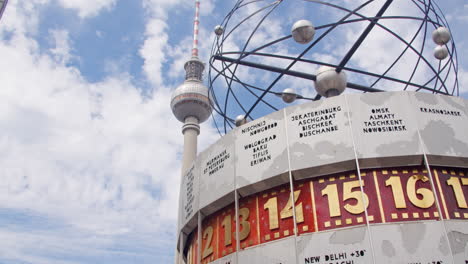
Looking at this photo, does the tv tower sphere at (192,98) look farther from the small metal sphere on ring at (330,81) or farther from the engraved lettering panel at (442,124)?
the engraved lettering panel at (442,124)

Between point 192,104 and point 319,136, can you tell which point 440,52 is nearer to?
point 319,136

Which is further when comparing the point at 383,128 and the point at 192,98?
the point at 192,98

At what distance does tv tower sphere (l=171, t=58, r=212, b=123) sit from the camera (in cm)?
6925

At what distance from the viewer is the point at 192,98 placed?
6881 centimetres

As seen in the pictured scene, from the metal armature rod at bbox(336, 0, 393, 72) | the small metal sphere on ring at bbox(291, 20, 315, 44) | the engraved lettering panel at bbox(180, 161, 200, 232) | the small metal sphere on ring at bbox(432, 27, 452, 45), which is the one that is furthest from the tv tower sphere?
the small metal sphere on ring at bbox(291, 20, 315, 44)

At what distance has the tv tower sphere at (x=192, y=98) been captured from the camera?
69250 millimetres

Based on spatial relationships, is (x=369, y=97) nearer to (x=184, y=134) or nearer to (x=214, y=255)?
(x=214, y=255)

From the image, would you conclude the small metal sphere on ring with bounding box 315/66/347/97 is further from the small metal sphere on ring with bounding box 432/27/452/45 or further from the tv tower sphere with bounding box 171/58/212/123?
the tv tower sphere with bounding box 171/58/212/123

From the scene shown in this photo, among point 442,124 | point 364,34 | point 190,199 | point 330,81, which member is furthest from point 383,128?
point 190,199

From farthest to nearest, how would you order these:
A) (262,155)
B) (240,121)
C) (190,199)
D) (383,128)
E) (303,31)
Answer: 1. (240,121)
2. (190,199)
3. (303,31)
4. (262,155)
5. (383,128)

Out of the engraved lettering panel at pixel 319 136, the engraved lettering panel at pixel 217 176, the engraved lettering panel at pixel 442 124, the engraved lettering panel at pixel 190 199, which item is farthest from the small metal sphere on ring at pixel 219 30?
the engraved lettering panel at pixel 442 124

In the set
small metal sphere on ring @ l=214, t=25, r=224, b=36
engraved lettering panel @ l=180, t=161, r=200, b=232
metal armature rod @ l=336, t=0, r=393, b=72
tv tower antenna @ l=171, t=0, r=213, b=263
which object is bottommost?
engraved lettering panel @ l=180, t=161, r=200, b=232

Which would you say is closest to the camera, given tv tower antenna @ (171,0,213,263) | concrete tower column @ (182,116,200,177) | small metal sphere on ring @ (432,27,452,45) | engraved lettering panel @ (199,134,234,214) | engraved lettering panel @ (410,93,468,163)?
engraved lettering panel @ (410,93,468,163)

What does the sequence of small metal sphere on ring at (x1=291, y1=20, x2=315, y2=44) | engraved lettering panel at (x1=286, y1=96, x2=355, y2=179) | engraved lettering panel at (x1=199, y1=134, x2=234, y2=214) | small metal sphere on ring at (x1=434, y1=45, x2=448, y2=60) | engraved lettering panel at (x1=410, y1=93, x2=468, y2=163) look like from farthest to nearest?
1. small metal sphere on ring at (x1=434, y1=45, x2=448, y2=60)
2. engraved lettering panel at (x1=199, y1=134, x2=234, y2=214)
3. small metal sphere on ring at (x1=291, y1=20, x2=315, y2=44)
4. engraved lettering panel at (x1=286, y1=96, x2=355, y2=179)
5. engraved lettering panel at (x1=410, y1=93, x2=468, y2=163)
